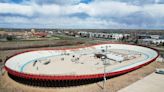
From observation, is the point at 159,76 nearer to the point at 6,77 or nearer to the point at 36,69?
the point at 36,69

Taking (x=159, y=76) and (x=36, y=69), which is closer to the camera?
(x=159, y=76)

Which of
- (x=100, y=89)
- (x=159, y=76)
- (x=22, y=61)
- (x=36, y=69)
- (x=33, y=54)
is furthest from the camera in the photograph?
→ (x=33, y=54)

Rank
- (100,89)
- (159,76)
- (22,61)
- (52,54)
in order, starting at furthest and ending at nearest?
(52,54) → (22,61) → (159,76) → (100,89)

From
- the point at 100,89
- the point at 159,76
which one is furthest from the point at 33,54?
the point at 159,76

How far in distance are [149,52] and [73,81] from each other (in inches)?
1241

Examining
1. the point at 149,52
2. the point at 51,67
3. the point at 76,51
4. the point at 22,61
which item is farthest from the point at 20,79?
the point at 149,52

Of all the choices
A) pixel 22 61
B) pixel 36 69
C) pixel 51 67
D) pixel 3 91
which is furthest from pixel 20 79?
pixel 22 61

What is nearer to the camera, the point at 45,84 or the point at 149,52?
the point at 45,84

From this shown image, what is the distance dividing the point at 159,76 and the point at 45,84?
19448mm

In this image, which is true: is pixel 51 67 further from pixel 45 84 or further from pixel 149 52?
pixel 149 52

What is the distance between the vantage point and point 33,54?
4372cm

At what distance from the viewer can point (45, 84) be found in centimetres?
2595

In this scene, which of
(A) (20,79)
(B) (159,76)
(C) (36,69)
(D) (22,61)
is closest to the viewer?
(A) (20,79)

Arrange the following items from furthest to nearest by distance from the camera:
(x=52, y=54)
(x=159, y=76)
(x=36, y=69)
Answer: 1. (x=52, y=54)
2. (x=36, y=69)
3. (x=159, y=76)
